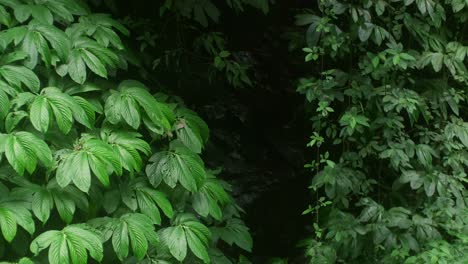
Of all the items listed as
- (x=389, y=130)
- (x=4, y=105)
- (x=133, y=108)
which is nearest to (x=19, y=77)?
(x=4, y=105)

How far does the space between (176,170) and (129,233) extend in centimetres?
27

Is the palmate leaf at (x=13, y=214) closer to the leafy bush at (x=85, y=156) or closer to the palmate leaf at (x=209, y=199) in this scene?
the leafy bush at (x=85, y=156)

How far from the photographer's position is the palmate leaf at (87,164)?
1.52m

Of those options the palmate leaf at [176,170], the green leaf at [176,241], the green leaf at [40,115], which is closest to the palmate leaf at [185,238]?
the green leaf at [176,241]

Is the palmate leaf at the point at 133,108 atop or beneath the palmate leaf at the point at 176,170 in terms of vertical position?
atop

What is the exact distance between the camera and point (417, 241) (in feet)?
7.82

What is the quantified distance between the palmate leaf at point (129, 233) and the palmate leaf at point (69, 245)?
0.28 ft

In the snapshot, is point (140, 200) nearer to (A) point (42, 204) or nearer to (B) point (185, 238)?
(B) point (185, 238)

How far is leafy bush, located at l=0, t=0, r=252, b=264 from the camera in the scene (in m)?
1.54

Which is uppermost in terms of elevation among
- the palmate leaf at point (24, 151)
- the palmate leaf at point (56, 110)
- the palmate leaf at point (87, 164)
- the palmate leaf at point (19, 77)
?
the palmate leaf at point (19, 77)

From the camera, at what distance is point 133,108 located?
177cm

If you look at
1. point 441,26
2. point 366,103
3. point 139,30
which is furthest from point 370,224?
point 139,30

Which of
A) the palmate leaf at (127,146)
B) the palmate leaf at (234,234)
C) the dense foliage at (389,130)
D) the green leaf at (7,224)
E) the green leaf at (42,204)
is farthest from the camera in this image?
the dense foliage at (389,130)

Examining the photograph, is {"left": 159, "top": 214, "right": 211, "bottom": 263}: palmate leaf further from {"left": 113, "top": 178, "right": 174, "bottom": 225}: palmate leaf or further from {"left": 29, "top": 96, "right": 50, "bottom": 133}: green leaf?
{"left": 29, "top": 96, "right": 50, "bottom": 133}: green leaf
